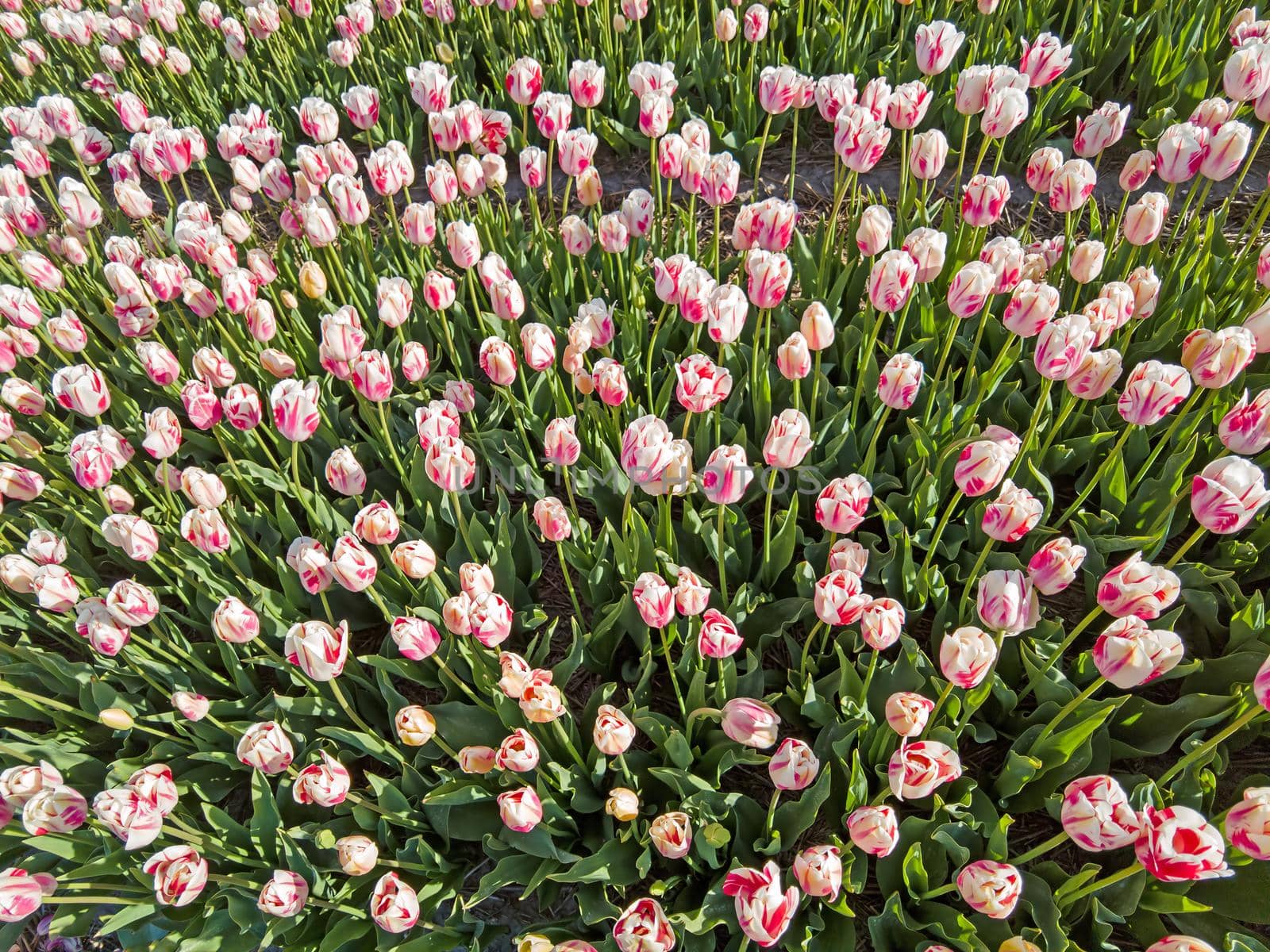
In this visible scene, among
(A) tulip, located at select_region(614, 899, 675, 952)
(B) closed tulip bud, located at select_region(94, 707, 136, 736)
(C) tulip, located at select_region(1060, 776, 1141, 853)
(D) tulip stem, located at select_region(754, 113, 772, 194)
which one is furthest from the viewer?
(D) tulip stem, located at select_region(754, 113, 772, 194)

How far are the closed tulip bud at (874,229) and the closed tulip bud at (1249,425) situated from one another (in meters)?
0.78

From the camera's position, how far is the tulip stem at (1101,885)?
1324mm

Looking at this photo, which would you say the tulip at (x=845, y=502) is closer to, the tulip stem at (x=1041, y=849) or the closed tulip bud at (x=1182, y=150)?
the tulip stem at (x=1041, y=849)

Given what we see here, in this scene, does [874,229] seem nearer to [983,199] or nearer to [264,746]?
[983,199]

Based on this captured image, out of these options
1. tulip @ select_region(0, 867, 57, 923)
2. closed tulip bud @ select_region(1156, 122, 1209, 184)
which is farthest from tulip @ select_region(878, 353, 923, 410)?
tulip @ select_region(0, 867, 57, 923)

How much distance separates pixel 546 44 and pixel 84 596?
2.92 metres

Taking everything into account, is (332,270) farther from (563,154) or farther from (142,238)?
(142,238)

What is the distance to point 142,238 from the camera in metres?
3.56

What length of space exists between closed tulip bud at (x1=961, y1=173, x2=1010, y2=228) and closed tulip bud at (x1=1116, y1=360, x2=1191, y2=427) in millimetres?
686

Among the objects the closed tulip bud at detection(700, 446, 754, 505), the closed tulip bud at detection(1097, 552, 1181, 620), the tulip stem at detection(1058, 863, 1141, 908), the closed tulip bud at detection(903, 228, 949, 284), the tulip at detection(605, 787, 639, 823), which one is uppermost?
the closed tulip bud at detection(903, 228, 949, 284)

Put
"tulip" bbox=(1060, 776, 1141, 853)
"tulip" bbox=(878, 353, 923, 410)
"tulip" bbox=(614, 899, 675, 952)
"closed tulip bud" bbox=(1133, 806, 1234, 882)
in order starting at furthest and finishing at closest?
"tulip" bbox=(878, 353, 923, 410) < "tulip" bbox=(614, 899, 675, 952) < "tulip" bbox=(1060, 776, 1141, 853) < "closed tulip bud" bbox=(1133, 806, 1234, 882)

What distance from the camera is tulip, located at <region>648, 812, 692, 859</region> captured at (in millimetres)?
1390

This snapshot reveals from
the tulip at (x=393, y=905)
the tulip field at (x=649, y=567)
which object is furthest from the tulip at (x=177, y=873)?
the tulip at (x=393, y=905)

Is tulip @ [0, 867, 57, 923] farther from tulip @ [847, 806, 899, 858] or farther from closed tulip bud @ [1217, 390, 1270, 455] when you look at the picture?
closed tulip bud @ [1217, 390, 1270, 455]
